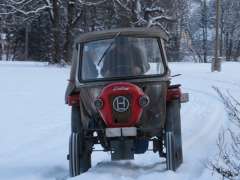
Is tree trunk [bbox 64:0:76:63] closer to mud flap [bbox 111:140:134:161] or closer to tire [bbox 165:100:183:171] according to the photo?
tire [bbox 165:100:183:171]

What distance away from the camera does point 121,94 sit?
307 inches

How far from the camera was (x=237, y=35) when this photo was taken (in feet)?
295

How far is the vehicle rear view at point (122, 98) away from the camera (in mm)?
7953

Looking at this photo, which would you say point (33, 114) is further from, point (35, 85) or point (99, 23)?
point (99, 23)

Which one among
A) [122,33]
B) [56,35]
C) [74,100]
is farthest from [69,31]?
[122,33]

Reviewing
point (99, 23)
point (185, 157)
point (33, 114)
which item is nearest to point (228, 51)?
point (99, 23)

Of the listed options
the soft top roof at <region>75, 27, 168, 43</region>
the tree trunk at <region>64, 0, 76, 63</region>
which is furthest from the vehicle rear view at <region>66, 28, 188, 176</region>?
the tree trunk at <region>64, 0, 76, 63</region>

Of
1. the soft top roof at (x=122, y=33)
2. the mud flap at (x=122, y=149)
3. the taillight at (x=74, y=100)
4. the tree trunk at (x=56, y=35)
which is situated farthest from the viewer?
the tree trunk at (x=56, y=35)

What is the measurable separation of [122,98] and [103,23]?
56848 mm

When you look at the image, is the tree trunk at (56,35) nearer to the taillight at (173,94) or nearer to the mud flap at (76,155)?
the taillight at (173,94)

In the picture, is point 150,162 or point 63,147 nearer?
point 150,162

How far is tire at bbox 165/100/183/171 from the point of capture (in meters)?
8.17

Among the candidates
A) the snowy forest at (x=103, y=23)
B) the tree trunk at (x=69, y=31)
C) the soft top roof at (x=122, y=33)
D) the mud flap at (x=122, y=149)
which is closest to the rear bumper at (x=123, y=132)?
the mud flap at (x=122, y=149)

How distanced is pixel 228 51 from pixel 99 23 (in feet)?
98.3
